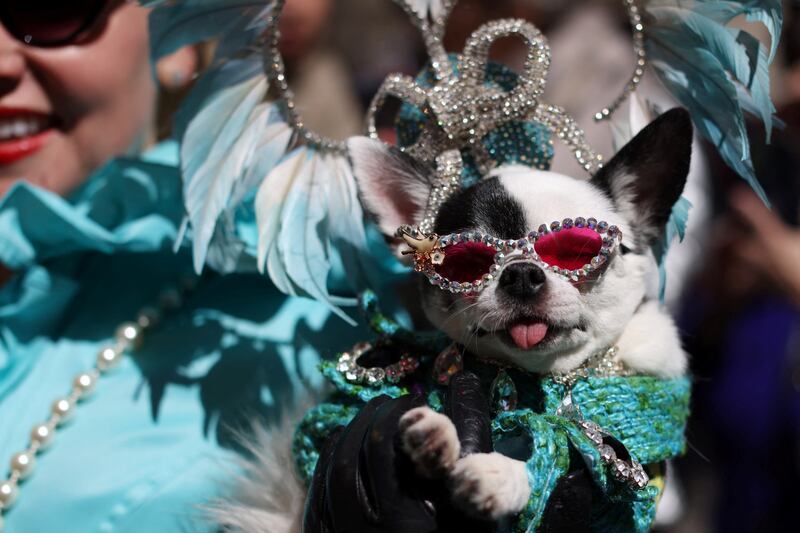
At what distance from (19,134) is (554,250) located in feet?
2.26

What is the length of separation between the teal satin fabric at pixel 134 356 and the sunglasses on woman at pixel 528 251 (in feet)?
0.85

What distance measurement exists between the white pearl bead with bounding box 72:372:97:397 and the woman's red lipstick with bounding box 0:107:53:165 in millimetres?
276

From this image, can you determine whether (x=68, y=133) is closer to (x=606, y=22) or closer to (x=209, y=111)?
(x=209, y=111)

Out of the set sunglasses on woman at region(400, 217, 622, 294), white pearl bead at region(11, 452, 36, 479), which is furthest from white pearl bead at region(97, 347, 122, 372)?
sunglasses on woman at region(400, 217, 622, 294)

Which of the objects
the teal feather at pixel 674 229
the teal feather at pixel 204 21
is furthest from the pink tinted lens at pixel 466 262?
the teal feather at pixel 204 21

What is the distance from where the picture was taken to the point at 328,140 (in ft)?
2.76

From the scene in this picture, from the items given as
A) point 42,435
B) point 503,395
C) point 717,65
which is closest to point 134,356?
point 42,435

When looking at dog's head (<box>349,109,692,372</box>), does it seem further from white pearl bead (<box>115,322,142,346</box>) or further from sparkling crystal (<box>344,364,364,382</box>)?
white pearl bead (<box>115,322,142,346</box>)

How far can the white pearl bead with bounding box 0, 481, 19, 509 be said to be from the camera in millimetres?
858

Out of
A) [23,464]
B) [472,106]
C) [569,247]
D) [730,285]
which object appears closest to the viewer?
[569,247]

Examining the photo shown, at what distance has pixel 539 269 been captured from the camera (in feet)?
2.09

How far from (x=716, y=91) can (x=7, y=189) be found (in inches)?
31.5

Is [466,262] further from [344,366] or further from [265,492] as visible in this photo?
[265,492]

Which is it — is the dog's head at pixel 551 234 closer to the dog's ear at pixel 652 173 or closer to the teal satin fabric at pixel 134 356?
the dog's ear at pixel 652 173
